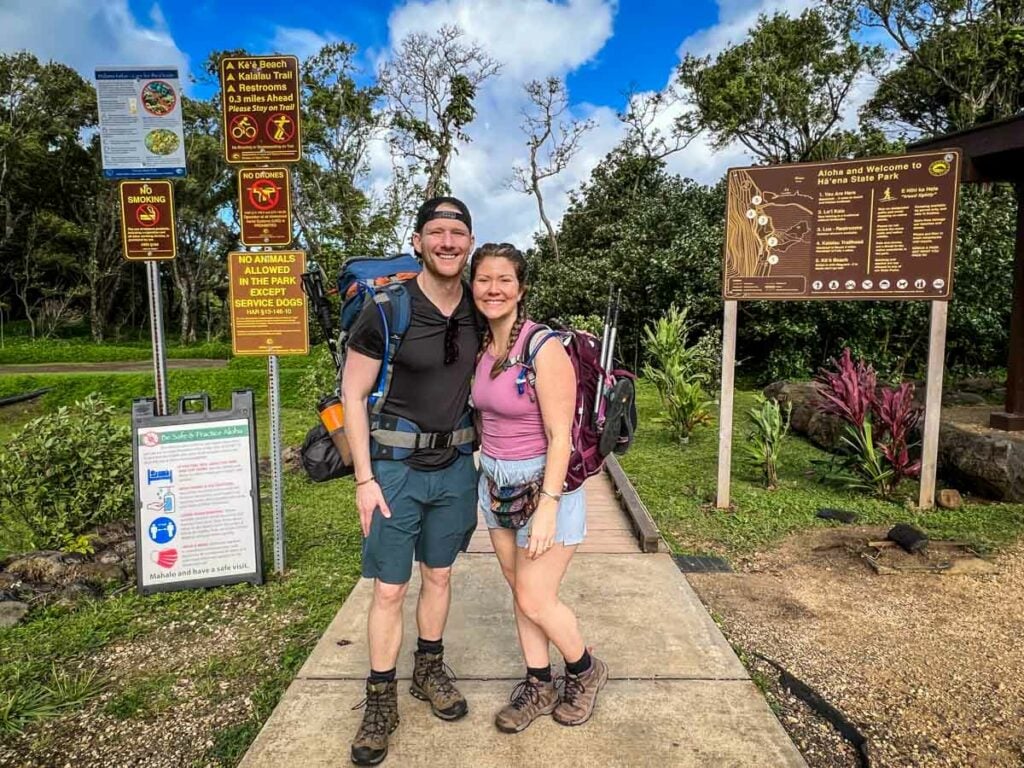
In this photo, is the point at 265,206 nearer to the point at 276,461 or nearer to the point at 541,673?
the point at 276,461

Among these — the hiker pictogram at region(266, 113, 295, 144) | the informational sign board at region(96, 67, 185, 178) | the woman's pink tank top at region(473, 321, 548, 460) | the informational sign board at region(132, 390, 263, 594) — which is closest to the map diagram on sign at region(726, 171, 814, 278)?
the hiker pictogram at region(266, 113, 295, 144)

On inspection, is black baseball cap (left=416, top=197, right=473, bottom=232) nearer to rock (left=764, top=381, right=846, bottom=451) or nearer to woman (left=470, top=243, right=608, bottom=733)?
woman (left=470, top=243, right=608, bottom=733)

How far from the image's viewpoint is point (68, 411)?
4727 millimetres

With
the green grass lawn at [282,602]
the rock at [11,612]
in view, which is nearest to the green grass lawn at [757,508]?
the green grass lawn at [282,602]

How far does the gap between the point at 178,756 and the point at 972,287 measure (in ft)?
43.1

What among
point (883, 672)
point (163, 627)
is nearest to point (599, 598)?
point (883, 672)

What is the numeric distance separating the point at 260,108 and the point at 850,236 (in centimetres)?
446

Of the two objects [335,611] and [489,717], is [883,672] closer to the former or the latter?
[489,717]

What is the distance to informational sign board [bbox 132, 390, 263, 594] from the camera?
149 inches

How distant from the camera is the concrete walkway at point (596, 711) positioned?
232 cm

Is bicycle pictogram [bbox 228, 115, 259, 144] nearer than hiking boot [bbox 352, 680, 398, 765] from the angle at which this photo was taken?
No

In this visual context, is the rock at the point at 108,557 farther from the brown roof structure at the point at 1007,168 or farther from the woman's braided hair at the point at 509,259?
the brown roof structure at the point at 1007,168

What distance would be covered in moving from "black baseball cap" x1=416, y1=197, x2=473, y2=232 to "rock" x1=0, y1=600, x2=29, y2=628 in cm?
317

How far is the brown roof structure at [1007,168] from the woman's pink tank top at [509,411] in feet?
17.7
